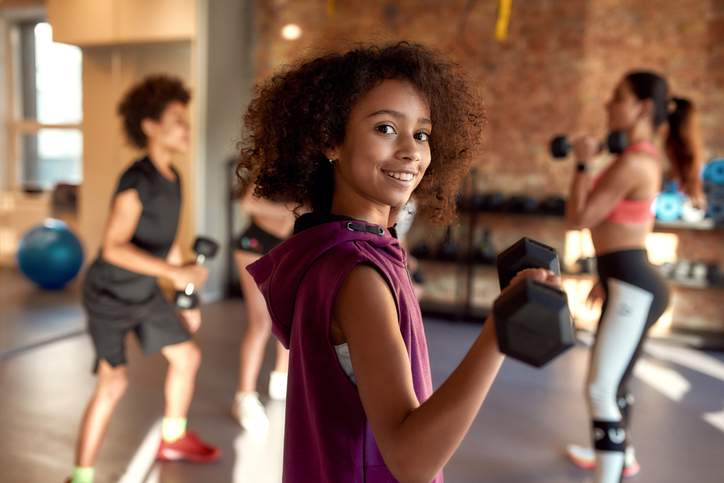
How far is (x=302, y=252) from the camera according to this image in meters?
0.96

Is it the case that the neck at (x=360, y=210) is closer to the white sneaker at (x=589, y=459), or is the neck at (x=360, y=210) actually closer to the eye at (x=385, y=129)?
the eye at (x=385, y=129)

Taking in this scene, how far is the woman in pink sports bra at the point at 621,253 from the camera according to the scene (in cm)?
225

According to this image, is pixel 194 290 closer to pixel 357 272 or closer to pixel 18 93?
pixel 357 272

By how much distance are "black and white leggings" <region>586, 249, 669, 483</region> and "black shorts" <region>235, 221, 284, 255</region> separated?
1637 millimetres

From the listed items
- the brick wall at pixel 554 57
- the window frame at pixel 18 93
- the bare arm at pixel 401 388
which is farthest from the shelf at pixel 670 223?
the window frame at pixel 18 93

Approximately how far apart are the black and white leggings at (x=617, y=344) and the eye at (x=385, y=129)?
5.23ft

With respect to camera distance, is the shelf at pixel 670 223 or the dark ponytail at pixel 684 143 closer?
the dark ponytail at pixel 684 143

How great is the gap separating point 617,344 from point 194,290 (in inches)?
61.9

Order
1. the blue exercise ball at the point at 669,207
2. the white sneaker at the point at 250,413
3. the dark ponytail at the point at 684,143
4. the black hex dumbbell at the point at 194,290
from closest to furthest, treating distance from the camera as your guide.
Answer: the black hex dumbbell at the point at 194,290
the dark ponytail at the point at 684,143
the white sneaker at the point at 250,413
the blue exercise ball at the point at 669,207

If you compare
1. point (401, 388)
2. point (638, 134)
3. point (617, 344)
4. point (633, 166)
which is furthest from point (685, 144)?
point (401, 388)

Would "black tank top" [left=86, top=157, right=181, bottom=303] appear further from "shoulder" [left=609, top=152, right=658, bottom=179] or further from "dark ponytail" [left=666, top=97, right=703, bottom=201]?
"dark ponytail" [left=666, top=97, right=703, bottom=201]

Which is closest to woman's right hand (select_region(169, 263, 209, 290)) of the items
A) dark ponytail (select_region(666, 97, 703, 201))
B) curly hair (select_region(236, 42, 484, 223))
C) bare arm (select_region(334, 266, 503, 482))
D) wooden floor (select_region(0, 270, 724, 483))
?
wooden floor (select_region(0, 270, 724, 483))

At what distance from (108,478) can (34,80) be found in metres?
6.68

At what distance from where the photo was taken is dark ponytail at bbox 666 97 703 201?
2.78 meters
